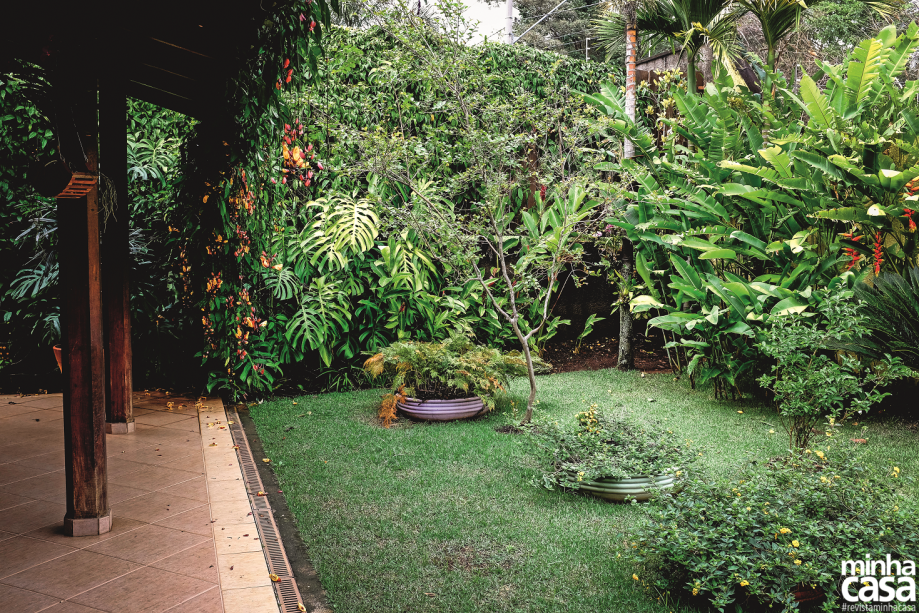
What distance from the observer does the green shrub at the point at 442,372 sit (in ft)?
18.1

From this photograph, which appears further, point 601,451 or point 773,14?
point 773,14

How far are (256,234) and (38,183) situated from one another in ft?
9.15

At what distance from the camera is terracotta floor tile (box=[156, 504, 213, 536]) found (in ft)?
11.0

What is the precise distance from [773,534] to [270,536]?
7.55 feet

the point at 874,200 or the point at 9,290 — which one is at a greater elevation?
the point at 874,200

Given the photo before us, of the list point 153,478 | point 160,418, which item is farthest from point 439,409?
point 160,418

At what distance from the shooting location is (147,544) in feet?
10.5

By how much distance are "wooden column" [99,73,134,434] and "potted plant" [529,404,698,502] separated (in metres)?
3.22

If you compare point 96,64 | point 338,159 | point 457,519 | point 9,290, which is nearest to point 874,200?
point 457,519

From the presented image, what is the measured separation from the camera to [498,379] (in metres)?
5.77

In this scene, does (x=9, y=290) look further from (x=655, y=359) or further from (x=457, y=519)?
(x=655, y=359)

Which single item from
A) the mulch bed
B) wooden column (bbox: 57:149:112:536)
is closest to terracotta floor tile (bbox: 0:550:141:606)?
wooden column (bbox: 57:149:112:536)

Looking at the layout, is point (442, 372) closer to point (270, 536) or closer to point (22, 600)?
point (270, 536)

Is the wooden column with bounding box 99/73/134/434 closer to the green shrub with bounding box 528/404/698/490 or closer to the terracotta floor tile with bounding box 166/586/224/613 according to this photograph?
the terracotta floor tile with bounding box 166/586/224/613
